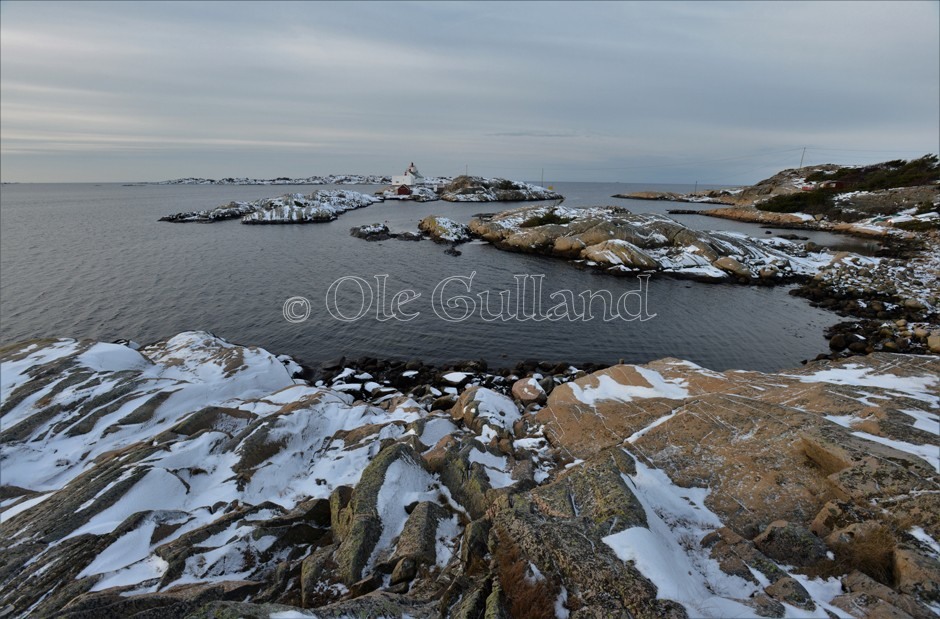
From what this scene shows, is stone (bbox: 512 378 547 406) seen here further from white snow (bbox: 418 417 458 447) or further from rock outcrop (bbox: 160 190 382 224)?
rock outcrop (bbox: 160 190 382 224)

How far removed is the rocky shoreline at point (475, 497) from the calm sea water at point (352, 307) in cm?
957

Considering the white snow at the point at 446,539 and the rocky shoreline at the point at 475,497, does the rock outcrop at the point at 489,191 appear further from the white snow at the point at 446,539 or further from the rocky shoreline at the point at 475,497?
the white snow at the point at 446,539

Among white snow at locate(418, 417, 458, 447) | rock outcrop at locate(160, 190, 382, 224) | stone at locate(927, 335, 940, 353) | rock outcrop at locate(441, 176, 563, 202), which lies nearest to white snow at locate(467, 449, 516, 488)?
white snow at locate(418, 417, 458, 447)

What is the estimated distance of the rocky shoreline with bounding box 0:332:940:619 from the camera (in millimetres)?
6445

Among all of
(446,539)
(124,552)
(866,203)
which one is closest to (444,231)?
(446,539)

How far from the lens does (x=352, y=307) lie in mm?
34281

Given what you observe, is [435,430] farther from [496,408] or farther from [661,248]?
[661,248]

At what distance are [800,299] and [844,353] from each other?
14.4 m

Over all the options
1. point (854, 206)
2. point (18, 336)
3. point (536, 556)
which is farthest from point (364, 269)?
point (854, 206)

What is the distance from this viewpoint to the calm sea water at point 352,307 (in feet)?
87.6

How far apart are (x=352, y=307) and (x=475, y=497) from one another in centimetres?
2718

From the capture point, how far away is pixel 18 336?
26531mm

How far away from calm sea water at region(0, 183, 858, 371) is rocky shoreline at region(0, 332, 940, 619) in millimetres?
9566

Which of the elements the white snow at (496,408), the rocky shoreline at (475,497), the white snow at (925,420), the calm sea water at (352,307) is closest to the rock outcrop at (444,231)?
the calm sea water at (352,307)
